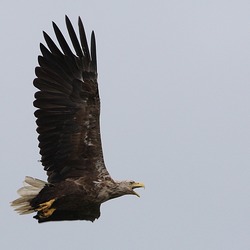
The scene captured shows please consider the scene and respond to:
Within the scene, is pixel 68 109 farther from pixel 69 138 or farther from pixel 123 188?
pixel 123 188

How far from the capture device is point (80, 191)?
8.55m

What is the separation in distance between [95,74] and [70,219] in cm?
207

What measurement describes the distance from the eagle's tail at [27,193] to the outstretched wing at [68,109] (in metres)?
0.24

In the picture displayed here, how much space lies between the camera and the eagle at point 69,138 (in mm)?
8570

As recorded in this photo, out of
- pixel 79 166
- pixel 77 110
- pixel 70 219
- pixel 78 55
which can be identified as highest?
pixel 78 55

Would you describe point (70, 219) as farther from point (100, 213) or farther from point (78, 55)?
point (78, 55)

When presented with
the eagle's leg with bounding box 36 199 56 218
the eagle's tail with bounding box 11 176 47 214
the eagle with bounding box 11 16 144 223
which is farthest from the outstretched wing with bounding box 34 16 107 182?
the eagle's leg with bounding box 36 199 56 218

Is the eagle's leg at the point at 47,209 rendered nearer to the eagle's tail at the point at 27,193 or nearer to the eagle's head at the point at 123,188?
the eagle's tail at the point at 27,193

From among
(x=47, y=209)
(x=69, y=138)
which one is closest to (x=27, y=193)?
(x=47, y=209)

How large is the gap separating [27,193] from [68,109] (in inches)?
53.8

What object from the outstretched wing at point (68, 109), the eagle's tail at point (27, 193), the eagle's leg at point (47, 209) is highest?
the outstretched wing at point (68, 109)

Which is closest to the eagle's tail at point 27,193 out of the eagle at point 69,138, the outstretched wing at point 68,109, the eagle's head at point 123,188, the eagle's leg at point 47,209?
the eagle at point 69,138

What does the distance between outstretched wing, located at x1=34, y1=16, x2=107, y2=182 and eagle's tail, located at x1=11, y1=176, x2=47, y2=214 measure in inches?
9.6

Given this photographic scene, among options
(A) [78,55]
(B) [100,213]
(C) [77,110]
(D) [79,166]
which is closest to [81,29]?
(A) [78,55]
